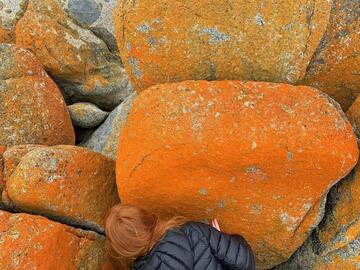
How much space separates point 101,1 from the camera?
10352mm

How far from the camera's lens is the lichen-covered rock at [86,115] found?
9000mm

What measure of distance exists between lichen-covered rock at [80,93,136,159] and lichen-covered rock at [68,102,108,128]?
26cm

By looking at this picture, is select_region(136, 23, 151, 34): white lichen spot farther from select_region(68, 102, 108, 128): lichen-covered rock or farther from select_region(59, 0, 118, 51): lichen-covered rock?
select_region(59, 0, 118, 51): lichen-covered rock

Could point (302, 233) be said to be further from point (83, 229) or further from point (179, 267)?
point (83, 229)

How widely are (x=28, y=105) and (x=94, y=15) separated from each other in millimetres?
3599

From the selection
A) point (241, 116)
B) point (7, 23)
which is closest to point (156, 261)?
point (241, 116)

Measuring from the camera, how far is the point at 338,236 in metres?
5.00

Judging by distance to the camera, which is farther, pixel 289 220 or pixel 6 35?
pixel 6 35

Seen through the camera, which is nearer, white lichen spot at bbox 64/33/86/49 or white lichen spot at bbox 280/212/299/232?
white lichen spot at bbox 280/212/299/232

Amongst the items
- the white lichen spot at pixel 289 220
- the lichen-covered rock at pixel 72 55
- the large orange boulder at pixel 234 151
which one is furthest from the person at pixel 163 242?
the lichen-covered rock at pixel 72 55

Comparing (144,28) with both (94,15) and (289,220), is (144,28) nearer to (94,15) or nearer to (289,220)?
(289,220)

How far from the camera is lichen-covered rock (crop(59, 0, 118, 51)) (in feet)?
32.6

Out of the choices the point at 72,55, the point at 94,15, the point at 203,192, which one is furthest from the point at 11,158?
the point at 94,15

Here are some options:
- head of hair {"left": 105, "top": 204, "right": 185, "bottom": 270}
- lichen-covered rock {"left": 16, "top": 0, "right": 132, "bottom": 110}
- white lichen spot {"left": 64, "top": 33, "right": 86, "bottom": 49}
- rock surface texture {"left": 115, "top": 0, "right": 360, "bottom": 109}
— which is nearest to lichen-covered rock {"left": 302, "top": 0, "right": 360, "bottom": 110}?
rock surface texture {"left": 115, "top": 0, "right": 360, "bottom": 109}
